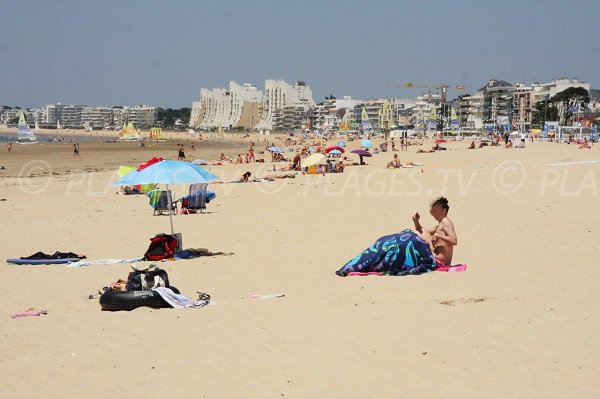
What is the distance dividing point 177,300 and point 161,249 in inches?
115

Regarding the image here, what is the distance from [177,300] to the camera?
22.1 feet

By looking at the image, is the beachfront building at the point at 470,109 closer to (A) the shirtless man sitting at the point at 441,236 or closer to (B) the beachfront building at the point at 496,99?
(B) the beachfront building at the point at 496,99

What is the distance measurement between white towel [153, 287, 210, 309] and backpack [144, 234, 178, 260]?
272 centimetres

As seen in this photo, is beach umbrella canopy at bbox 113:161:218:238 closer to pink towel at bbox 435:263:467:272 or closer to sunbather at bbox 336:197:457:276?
sunbather at bbox 336:197:457:276

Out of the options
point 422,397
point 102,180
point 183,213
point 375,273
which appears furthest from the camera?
point 102,180

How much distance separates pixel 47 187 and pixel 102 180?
10.5 ft

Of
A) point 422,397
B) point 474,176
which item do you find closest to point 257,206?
point 474,176

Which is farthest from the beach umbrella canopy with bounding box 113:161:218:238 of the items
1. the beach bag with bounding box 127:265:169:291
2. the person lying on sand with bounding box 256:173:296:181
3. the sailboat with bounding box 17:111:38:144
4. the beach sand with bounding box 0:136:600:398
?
the sailboat with bounding box 17:111:38:144

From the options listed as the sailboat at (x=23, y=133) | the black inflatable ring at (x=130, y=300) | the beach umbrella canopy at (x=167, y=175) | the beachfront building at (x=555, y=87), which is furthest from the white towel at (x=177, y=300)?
the beachfront building at (x=555, y=87)

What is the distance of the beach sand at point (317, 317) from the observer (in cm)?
459

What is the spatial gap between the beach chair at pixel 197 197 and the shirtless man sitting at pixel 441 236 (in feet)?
24.3

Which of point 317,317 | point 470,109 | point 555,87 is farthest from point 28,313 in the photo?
point 470,109

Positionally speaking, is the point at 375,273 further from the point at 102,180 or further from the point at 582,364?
the point at 102,180

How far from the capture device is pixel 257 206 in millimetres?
15953
